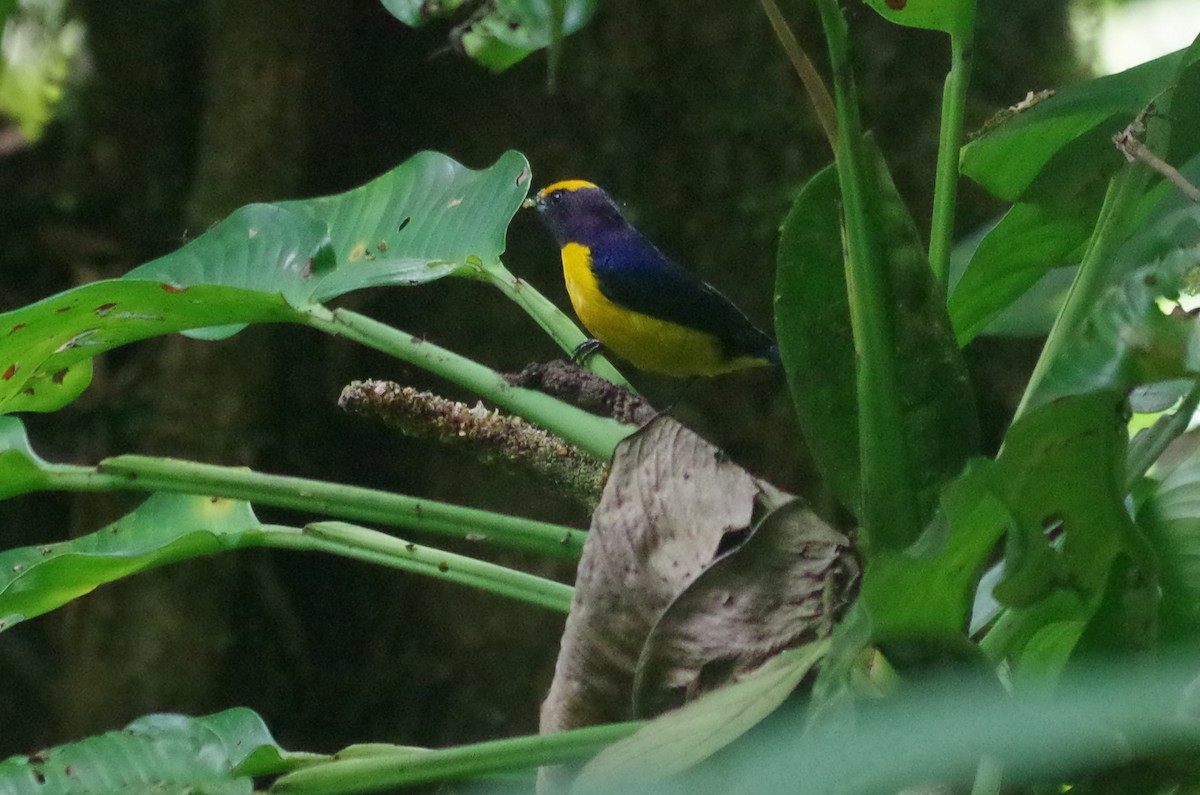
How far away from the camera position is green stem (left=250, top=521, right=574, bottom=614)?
670 mm

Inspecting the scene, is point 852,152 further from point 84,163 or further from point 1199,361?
point 84,163

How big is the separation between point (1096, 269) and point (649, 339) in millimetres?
750

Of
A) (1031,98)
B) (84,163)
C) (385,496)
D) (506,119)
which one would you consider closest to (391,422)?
(385,496)

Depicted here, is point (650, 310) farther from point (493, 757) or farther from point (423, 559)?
point (493, 757)

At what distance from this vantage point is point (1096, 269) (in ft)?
1.80

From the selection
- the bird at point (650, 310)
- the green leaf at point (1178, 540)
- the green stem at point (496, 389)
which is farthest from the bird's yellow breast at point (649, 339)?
the green leaf at point (1178, 540)

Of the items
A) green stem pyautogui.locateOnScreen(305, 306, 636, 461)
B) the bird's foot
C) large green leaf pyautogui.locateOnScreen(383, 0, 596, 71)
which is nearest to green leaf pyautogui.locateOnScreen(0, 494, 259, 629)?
green stem pyautogui.locateOnScreen(305, 306, 636, 461)

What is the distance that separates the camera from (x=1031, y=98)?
2.20 ft

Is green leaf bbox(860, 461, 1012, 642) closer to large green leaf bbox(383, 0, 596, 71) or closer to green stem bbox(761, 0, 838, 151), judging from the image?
green stem bbox(761, 0, 838, 151)

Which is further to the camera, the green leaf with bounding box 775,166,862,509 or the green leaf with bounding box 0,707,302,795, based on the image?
the green leaf with bounding box 0,707,302,795

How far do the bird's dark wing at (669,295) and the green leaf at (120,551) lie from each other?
59cm

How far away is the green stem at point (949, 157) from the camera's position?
0.58 m

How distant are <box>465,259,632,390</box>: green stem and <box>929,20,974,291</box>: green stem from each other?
24cm

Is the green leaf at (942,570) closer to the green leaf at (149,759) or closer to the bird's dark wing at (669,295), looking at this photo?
the green leaf at (149,759)
